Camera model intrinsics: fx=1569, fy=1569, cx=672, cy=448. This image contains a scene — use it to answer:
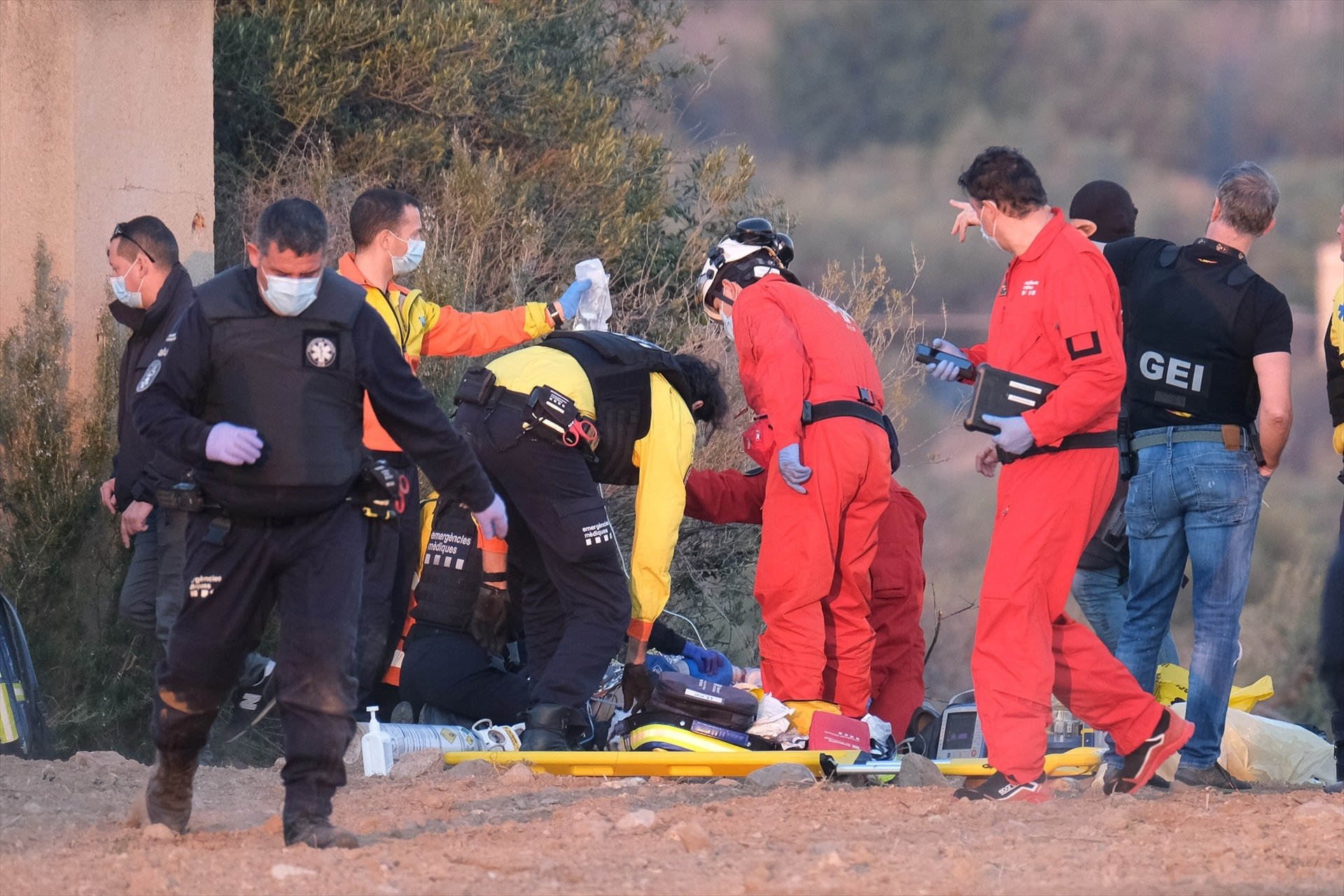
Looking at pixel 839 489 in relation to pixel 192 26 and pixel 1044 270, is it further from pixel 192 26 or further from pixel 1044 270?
pixel 192 26

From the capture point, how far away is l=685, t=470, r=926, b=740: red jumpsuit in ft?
23.2

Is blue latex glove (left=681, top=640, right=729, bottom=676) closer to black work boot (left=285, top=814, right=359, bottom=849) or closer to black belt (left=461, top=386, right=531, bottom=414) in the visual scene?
black belt (left=461, top=386, right=531, bottom=414)

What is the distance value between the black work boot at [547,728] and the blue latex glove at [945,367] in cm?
189

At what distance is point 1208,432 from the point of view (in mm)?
5539

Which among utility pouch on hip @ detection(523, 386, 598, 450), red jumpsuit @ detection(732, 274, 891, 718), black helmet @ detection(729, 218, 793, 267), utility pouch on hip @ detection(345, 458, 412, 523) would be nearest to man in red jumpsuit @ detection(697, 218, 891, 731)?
red jumpsuit @ detection(732, 274, 891, 718)

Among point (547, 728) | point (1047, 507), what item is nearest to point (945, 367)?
point (1047, 507)

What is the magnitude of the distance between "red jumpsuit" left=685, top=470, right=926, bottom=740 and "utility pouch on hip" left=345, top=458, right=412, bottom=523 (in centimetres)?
288

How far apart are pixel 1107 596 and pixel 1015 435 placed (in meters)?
2.23

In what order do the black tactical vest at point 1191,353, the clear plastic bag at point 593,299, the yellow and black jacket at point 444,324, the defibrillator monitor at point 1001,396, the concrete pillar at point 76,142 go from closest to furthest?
the defibrillator monitor at point 1001,396
the black tactical vest at point 1191,353
the yellow and black jacket at point 444,324
the clear plastic bag at point 593,299
the concrete pillar at point 76,142

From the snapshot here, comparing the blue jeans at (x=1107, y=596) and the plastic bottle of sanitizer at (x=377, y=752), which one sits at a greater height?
the blue jeans at (x=1107, y=596)

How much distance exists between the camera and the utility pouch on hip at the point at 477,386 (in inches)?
243

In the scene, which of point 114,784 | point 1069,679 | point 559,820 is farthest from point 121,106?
point 1069,679

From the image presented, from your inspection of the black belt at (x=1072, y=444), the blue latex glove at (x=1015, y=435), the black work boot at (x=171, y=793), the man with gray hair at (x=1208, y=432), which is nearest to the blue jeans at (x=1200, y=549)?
the man with gray hair at (x=1208, y=432)

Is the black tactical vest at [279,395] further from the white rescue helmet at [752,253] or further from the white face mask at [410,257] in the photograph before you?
the white rescue helmet at [752,253]
